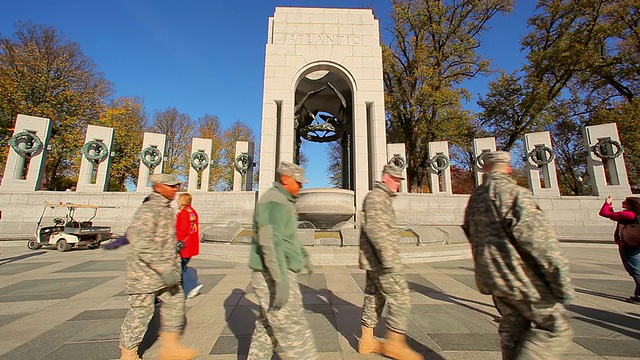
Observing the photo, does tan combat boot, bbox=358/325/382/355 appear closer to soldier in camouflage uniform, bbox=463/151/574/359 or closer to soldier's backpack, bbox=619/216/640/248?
soldier in camouflage uniform, bbox=463/151/574/359

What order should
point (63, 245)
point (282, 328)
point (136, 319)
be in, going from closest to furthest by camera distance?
point (282, 328) < point (136, 319) < point (63, 245)

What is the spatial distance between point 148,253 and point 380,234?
2.42 metres

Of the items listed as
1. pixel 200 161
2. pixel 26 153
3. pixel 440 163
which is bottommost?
pixel 26 153

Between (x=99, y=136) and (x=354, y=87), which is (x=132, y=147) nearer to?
(x=99, y=136)

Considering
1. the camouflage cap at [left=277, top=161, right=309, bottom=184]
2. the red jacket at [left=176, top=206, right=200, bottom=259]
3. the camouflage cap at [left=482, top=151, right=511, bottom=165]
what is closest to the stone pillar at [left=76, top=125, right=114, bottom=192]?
the red jacket at [left=176, top=206, right=200, bottom=259]

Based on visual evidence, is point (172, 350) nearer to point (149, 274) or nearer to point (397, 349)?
point (149, 274)

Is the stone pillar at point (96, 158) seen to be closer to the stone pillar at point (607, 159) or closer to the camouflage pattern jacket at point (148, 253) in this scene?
the camouflage pattern jacket at point (148, 253)

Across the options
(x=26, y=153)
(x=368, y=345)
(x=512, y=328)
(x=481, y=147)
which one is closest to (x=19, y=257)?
(x=26, y=153)

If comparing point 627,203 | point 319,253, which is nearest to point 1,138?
point 319,253

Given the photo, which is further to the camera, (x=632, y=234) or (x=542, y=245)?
(x=632, y=234)

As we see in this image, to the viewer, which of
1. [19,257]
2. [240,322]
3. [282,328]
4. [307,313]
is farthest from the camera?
[19,257]

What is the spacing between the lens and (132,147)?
92.1 ft

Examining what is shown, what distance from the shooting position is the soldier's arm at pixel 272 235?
6.97ft

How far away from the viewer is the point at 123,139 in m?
27.7
